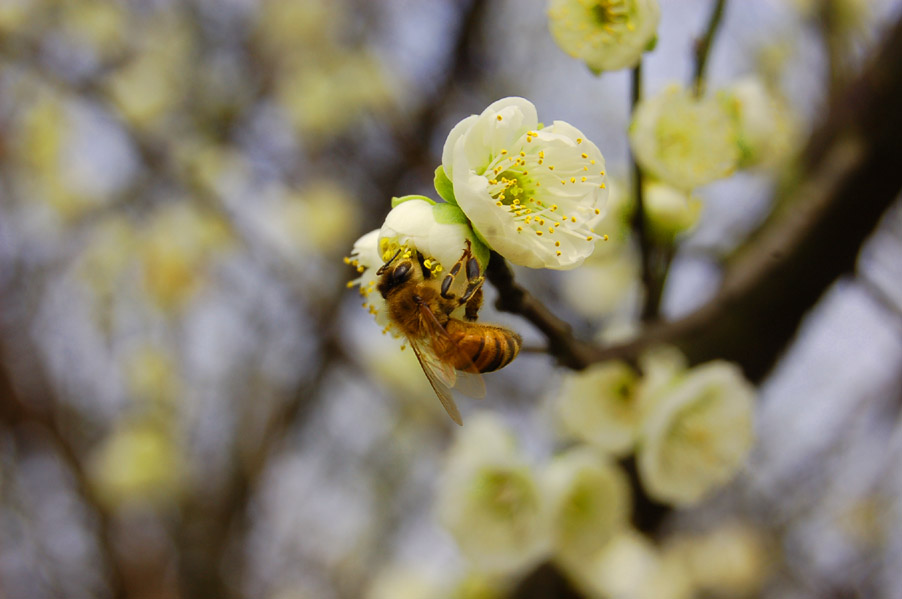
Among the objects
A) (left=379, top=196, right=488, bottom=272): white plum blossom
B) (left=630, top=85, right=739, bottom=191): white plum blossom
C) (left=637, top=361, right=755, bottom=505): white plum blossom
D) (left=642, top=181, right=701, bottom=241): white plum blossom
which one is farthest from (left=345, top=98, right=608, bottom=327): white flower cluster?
(left=637, top=361, right=755, bottom=505): white plum blossom

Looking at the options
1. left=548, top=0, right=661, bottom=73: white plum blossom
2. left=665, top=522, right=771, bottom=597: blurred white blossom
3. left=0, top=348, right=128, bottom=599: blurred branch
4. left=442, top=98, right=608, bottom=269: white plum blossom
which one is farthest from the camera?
left=665, top=522, right=771, bottom=597: blurred white blossom

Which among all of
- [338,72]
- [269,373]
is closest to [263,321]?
[269,373]

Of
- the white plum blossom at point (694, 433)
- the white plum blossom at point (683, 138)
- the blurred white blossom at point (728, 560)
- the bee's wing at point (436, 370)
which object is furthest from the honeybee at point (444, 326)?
the blurred white blossom at point (728, 560)

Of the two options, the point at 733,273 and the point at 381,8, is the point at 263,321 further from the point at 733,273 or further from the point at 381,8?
the point at 733,273

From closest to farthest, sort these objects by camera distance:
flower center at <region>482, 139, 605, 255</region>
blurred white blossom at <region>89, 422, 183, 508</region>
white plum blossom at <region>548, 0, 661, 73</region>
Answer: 1. flower center at <region>482, 139, 605, 255</region>
2. white plum blossom at <region>548, 0, 661, 73</region>
3. blurred white blossom at <region>89, 422, 183, 508</region>

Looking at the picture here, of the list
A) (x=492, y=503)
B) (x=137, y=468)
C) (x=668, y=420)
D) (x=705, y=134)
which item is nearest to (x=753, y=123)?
(x=705, y=134)

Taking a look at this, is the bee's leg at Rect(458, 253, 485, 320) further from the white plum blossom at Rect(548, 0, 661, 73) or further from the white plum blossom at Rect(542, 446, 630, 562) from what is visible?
the white plum blossom at Rect(542, 446, 630, 562)
